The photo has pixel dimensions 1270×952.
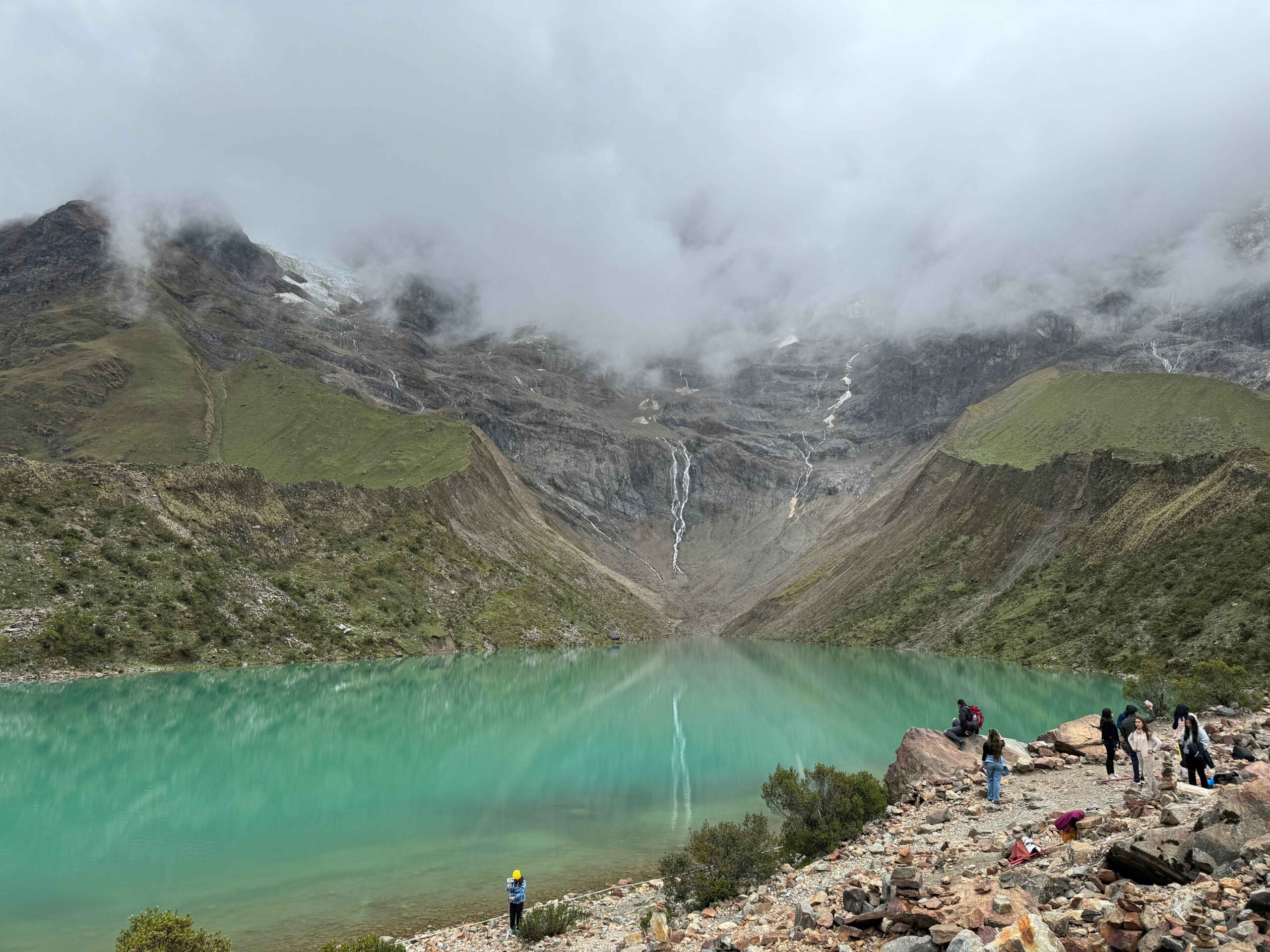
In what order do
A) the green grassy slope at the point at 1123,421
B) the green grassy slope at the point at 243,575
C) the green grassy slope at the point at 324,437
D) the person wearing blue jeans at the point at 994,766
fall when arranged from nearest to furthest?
the person wearing blue jeans at the point at 994,766
the green grassy slope at the point at 243,575
the green grassy slope at the point at 1123,421
the green grassy slope at the point at 324,437

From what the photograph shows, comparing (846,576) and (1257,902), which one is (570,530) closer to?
(846,576)

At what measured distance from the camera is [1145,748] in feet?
56.4

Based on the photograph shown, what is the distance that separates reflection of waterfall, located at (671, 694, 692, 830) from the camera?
24.0 metres

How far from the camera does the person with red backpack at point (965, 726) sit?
926 inches

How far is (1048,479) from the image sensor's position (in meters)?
97.6

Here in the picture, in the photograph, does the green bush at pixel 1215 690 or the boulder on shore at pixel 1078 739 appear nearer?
the boulder on shore at pixel 1078 739

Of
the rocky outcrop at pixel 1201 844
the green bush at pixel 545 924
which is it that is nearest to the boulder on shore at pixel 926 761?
the green bush at pixel 545 924

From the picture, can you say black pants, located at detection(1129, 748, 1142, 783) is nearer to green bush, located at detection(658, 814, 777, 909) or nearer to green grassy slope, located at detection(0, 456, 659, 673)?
green bush, located at detection(658, 814, 777, 909)

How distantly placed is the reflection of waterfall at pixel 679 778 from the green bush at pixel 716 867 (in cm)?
681

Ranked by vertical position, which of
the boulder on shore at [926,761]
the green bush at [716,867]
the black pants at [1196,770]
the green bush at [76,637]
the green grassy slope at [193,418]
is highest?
the green grassy slope at [193,418]

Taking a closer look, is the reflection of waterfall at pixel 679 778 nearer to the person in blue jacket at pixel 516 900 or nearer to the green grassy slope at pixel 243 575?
the person in blue jacket at pixel 516 900

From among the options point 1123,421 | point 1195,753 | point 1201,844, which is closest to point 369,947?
point 1201,844

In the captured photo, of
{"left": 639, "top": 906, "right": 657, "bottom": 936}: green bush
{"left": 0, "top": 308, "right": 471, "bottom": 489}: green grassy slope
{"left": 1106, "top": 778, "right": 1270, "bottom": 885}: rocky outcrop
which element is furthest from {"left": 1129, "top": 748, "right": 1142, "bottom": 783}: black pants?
{"left": 0, "top": 308, "right": 471, "bottom": 489}: green grassy slope

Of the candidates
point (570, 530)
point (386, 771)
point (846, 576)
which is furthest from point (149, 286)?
point (386, 771)
